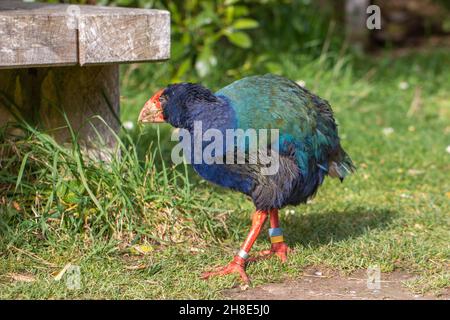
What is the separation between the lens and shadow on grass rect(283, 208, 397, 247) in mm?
4336

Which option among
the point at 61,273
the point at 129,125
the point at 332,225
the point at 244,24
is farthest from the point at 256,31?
the point at 61,273

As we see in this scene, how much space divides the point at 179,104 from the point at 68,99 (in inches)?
35.3

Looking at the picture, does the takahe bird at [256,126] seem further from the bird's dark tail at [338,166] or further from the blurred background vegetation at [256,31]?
the blurred background vegetation at [256,31]

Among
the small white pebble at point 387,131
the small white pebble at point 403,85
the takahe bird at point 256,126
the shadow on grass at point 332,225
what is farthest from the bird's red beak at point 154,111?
the small white pebble at point 403,85

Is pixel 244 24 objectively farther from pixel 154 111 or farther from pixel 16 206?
pixel 16 206

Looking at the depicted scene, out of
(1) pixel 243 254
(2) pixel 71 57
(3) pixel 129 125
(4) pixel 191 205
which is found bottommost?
(1) pixel 243 254

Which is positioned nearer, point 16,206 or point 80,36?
point 80,36

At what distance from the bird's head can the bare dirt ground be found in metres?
0.79

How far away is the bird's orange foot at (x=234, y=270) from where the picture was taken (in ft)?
12.3

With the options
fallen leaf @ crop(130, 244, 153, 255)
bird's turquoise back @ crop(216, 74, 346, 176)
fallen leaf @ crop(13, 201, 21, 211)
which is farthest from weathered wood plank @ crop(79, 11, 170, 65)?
fallen leaf @ crop(130, 244, 153, 255)

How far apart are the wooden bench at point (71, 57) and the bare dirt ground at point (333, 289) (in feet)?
4.08

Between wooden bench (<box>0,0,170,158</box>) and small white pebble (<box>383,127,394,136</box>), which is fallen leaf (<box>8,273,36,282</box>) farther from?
small white pebble (<box>383,127,394,136</box>)

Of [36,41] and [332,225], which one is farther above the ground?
[36,41]

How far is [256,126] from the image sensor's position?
12.2 ft
